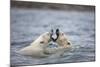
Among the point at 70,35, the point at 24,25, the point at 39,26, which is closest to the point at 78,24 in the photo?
the point at 70,35

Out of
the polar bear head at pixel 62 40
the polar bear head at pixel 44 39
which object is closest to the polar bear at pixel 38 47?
the polar bear head at pixel 44 39

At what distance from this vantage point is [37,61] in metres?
2.17

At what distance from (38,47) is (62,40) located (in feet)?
1.06

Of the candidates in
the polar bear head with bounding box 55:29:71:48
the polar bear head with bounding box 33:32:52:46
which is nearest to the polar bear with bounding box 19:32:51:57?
the polar bear head with bounding box 33:32:52:46

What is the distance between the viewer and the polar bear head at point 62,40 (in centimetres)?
226

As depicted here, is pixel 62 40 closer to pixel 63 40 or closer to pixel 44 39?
pixel 63 40

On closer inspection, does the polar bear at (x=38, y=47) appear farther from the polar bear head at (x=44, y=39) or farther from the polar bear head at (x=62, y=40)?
the polar bear head at (x=62, y=40)

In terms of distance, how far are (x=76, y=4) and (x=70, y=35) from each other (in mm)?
407

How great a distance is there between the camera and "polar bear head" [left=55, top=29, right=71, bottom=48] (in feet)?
7.42

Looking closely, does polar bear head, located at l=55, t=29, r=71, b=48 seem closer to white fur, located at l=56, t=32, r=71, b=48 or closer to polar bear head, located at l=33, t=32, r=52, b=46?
white fur, located at l=56, t=32, r=71, b=48

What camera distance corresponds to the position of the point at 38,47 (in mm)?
2182

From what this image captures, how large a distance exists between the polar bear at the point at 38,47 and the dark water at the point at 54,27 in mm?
44
